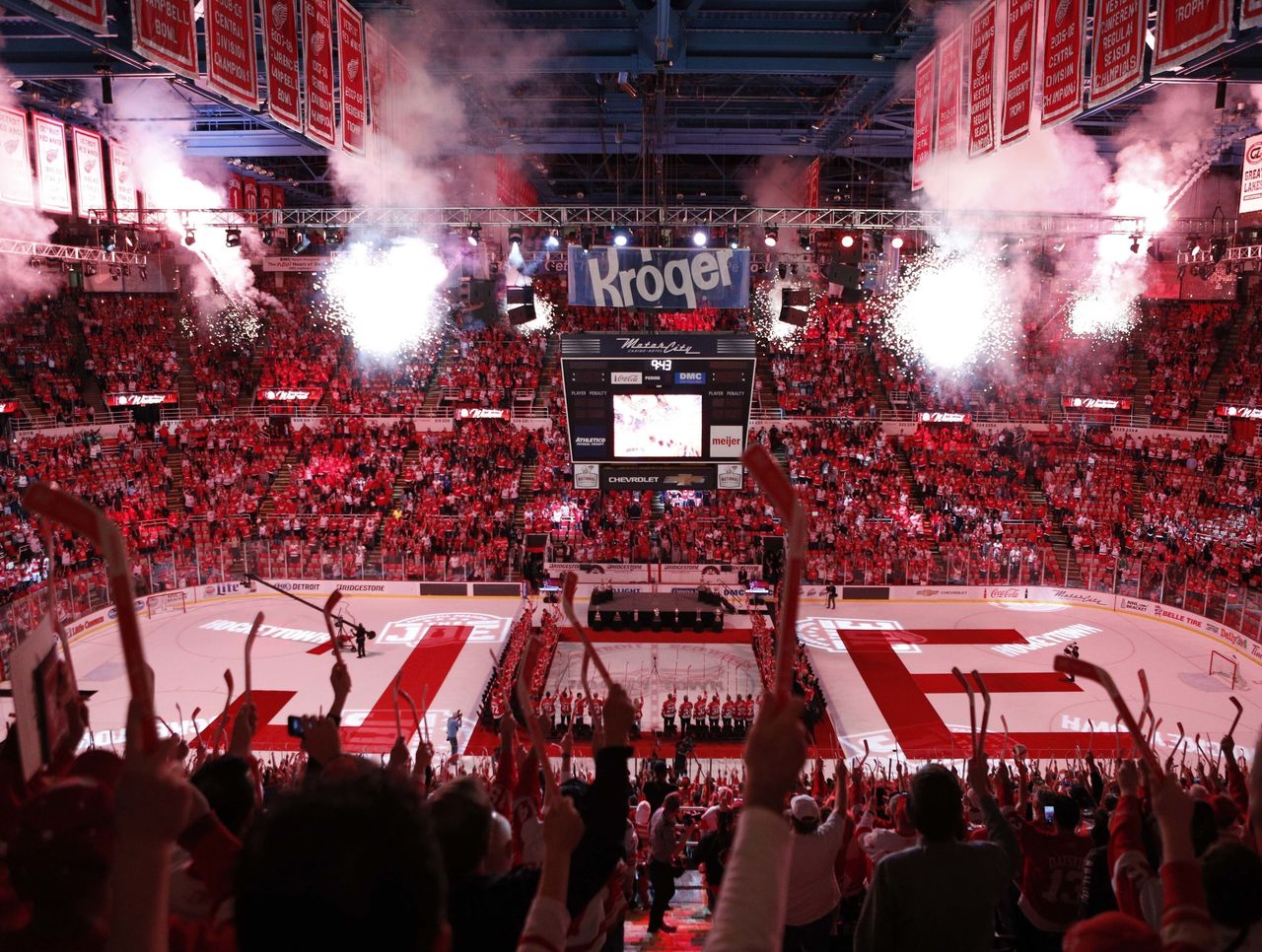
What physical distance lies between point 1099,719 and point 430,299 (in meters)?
27.2

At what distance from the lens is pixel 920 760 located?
14797 mm

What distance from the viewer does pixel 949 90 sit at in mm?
16359

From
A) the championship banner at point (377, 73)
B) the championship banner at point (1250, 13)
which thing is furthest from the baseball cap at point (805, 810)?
the championship banner at point (377, 73)

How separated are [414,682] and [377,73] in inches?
474

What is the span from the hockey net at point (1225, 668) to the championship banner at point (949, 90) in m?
11.9

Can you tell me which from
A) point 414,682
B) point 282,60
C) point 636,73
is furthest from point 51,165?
point 414,682

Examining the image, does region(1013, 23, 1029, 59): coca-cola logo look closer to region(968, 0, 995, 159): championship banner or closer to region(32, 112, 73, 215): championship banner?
region(968, 0, 995, 159): championship banner

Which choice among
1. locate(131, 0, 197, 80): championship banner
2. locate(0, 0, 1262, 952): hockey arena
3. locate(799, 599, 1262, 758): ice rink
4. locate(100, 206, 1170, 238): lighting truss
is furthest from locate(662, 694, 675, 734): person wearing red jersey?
locate(131, 0, 197, 80): championship banner

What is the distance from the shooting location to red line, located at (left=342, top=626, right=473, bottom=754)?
15.8 metres

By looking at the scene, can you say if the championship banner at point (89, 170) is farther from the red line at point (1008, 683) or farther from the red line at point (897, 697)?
the red line at point (1008, 683)

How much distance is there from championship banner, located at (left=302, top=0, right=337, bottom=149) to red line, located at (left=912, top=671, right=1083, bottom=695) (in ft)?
50.8

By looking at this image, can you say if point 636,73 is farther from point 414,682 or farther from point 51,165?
point 414,682

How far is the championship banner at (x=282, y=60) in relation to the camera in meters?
12.8

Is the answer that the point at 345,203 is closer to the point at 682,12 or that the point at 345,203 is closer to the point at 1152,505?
the point at 682,12
